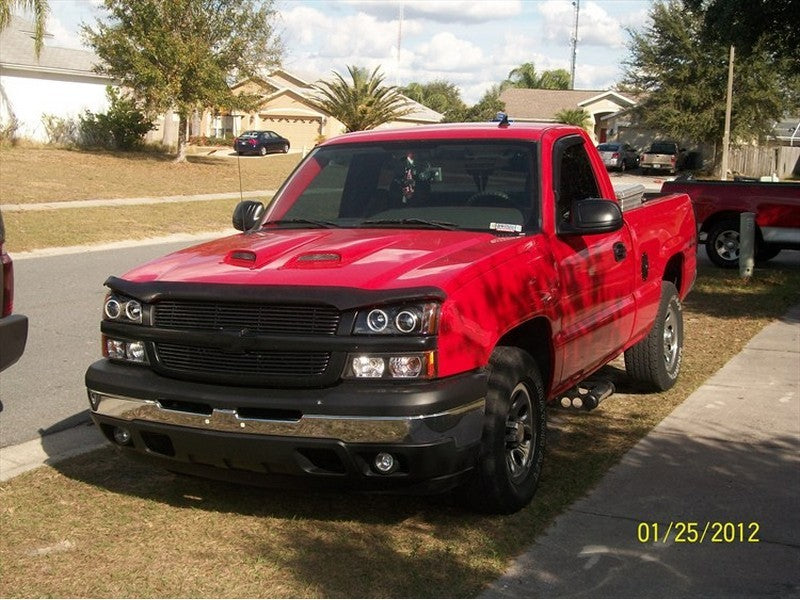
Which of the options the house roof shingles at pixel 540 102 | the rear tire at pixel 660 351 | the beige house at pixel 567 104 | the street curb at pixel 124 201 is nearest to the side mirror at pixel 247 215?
the rear tire at pixel 660 351

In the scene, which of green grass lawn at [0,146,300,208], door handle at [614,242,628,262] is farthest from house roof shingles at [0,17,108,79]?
door handle at [614,242,628,262]

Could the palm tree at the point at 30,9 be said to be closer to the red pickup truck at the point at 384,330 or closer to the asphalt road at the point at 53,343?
the asphalt road at the point at 53,343

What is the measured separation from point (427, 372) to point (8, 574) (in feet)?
6.44

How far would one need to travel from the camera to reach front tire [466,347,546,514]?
4.82 meters

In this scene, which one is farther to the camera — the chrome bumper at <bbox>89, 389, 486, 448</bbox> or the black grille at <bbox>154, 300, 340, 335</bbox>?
the black grille at <bbox>154, 300, 340, 335</bbox>

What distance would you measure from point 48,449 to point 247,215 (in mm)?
1843

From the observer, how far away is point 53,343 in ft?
30.5

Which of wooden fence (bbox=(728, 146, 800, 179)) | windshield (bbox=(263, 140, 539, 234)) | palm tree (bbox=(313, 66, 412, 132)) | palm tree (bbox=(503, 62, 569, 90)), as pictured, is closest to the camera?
windshield (bbox=(263, 140, 539, 234))

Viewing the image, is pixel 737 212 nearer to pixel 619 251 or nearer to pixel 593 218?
pixel 619 251

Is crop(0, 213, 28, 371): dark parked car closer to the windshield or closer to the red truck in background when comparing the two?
the windshield

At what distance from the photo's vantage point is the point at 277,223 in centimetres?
612
